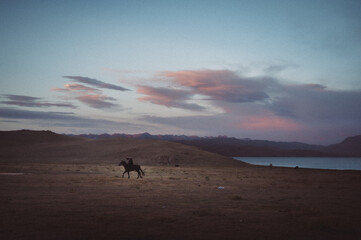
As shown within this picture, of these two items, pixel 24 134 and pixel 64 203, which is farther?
pixel 24 134

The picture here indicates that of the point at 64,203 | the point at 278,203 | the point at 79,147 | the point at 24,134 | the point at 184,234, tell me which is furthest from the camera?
the point at 24,134

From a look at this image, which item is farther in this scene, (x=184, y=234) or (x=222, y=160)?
(x=222, y=160)

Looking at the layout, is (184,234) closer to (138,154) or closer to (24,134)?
(138,154)

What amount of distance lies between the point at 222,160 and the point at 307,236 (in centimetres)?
6220

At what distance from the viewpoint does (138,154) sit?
73000mm

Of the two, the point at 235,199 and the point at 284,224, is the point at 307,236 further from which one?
the point at 235,199

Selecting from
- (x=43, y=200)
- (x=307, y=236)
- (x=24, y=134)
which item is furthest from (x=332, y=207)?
(x=24, y=134)

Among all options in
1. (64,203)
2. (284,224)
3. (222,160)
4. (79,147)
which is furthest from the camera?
(79,147)

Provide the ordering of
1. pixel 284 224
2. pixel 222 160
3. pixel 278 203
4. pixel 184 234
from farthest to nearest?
pixel 222 160
pixel 278 203
pixel 284 224
pixel 184 234

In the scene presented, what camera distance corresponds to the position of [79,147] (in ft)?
308

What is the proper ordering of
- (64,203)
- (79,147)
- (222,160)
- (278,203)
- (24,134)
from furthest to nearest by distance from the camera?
(24,134)
(79,147)
(222,160)
(278,203)
(64,203)

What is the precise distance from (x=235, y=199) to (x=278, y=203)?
83.2 inches

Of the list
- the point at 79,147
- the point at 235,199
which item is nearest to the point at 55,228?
the point at 235,199

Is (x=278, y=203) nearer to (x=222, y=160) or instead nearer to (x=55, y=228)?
(x=55, y=228)
